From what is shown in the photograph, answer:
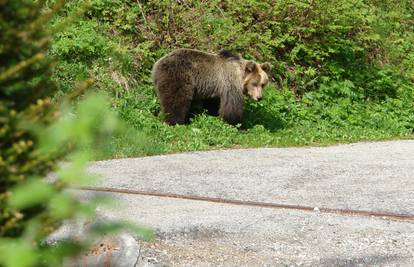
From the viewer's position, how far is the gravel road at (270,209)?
19.2ft

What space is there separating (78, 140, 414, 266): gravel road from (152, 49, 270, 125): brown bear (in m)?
1.65

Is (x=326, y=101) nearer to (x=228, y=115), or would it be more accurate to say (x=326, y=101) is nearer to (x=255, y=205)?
(x=228, y=115)

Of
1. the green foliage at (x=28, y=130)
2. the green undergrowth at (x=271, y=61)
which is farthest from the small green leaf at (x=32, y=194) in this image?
the green undergrowth at (x=271, y=61)

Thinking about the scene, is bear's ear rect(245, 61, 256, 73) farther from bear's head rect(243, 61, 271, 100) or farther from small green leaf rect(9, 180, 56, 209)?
small green leaf rect(9, 180, 56, 209)

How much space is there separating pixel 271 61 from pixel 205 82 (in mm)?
3937

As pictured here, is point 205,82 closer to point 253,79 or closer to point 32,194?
point 253,79

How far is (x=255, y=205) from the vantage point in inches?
290

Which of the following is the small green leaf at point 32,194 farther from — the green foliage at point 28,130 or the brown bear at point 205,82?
the brown bear at point 205,82

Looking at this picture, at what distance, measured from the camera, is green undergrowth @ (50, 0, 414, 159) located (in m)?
12.4

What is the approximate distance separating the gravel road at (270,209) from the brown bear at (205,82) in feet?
5.40

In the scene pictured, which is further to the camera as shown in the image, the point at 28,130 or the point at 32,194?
the point at 28,130

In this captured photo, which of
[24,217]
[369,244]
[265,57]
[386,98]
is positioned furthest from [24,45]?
[386,98]

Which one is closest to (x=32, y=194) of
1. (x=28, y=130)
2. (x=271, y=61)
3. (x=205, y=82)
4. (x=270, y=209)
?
(x=28, y=130)

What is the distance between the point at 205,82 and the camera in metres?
12.3
